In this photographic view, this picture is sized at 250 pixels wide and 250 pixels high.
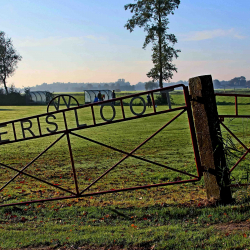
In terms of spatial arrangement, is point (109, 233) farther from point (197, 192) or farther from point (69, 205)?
point (197, 192)

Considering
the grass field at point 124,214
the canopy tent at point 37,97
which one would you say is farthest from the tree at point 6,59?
the grass field at point 124,214

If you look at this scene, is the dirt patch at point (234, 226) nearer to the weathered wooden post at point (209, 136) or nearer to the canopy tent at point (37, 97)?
the weathered wooden post at point (209, 136)

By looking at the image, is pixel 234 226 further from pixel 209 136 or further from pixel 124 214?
pixel 124 214

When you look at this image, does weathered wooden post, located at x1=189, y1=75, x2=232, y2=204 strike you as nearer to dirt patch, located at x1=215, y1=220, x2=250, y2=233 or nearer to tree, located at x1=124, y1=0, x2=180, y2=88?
dirt patch, located at x1=215, y1=220, x2=250, y2=233

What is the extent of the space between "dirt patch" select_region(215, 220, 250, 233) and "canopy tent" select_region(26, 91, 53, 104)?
152 ft

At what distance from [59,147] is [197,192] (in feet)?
26.5

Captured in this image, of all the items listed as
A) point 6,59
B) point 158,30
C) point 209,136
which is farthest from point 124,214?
point 6,59

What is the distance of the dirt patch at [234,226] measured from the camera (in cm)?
423

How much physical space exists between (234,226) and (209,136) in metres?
1.45

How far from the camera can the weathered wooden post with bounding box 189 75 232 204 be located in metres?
5.09

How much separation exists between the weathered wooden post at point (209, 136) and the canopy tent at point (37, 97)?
45490mm

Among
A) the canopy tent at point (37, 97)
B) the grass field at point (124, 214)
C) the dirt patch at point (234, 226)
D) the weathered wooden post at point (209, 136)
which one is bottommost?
the dirt patch at point (234, 226)

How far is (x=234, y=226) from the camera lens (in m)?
4.38

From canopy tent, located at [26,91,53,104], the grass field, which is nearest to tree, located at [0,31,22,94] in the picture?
canopy tent, located at [26,91,53,104]
